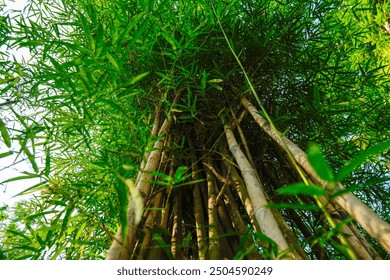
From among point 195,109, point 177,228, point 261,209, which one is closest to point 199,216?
point 177,228

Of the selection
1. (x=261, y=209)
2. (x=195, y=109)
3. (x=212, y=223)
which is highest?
(x=195, y=109)

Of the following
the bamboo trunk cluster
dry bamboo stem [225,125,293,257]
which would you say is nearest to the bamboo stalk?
the bamboo trunk cluster

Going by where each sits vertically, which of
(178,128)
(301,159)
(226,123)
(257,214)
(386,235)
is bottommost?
(386,235)

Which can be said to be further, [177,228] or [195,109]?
[195,109]

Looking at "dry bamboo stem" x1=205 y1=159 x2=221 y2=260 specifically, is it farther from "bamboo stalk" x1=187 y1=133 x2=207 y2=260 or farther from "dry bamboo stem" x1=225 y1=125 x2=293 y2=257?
"dry bamboo stem" x1=225 y1=125 x2=293 y2=257

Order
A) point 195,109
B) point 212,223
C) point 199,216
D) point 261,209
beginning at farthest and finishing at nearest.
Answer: point 195,109 < point 199,216 < point 212,223 < point 261,209

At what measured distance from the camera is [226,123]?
127 cm

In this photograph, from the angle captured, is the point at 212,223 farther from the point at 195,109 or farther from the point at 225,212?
the point at 195,109

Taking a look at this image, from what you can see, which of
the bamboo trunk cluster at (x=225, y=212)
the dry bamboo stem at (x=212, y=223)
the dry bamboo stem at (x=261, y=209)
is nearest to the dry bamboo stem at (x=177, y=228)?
the bamboo trunk cluster at (x=225, y=212)
